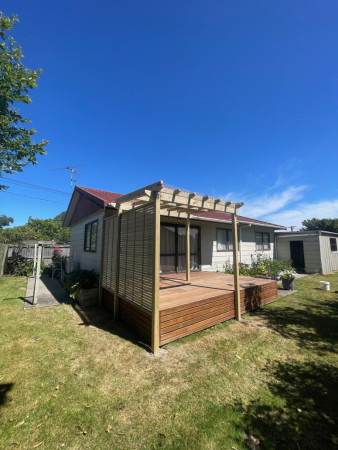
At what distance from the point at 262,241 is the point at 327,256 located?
13.4 feet

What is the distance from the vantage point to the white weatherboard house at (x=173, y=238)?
732cm

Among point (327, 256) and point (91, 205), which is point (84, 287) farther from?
point (327, 256)

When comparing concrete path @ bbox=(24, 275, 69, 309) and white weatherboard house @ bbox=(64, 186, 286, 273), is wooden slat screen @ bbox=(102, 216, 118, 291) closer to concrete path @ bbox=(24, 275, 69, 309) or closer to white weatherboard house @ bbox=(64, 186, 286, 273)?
white weatherboard house @ bbox=(64, 186, 286, 273)

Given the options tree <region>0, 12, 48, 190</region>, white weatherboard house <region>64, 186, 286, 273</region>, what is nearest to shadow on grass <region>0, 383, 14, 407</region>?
white weatherboard house <region>64, 186, 286, 273</region>

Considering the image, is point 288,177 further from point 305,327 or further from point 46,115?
point 46,115

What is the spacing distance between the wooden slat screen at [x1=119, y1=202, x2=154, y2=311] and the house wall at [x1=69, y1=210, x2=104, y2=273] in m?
2.47

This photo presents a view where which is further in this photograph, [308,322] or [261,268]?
[261,268]

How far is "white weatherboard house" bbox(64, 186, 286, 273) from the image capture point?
732cm

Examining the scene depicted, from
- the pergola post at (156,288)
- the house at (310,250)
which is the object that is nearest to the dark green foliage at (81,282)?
the pergola post at (156,288)

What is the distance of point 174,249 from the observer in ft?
26.2

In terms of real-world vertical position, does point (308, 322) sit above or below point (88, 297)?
below

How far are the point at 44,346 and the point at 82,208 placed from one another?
687 centimetres

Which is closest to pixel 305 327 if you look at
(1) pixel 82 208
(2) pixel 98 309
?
(2) pixel 98 309

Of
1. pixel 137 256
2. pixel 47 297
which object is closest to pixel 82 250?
pixel 47 297
